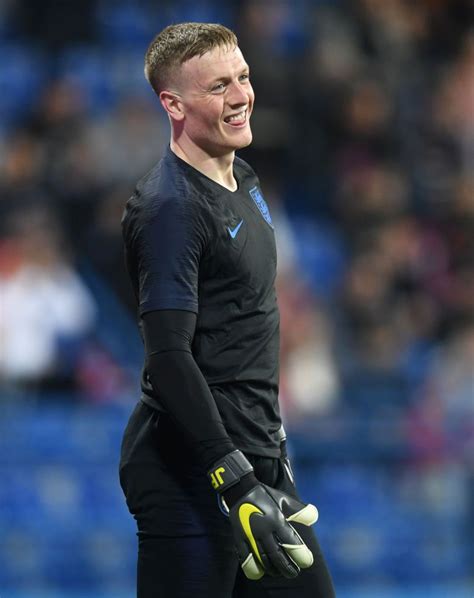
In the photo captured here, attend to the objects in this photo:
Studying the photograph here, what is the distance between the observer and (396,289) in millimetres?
9039

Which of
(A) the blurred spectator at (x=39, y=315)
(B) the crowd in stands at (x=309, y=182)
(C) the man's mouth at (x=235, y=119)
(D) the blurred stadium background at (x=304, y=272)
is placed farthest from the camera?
(B) the crowd in stands at (x=309, y=182)

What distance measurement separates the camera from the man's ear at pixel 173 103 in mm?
3369

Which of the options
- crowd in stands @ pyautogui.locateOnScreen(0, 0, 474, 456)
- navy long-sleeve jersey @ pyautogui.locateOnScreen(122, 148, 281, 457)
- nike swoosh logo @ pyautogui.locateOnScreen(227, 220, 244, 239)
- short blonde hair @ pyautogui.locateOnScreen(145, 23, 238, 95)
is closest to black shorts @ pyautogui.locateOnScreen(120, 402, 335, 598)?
navy long-sleeve jersey @ pyautogui.locateOnScreen(122, 148, 281, 457)

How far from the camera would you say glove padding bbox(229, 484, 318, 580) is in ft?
9.96

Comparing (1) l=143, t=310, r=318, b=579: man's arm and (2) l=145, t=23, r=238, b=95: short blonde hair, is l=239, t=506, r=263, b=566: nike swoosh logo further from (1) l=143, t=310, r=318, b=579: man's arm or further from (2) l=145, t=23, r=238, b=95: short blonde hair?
(2) l=145, t=23, r=238, b=95: short blonde hair

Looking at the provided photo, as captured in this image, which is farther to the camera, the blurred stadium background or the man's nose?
the blurred stadium background

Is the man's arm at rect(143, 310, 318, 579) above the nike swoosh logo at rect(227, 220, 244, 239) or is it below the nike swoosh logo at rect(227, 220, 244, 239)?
below

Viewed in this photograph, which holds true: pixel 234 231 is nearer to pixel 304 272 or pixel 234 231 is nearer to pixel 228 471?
pixel 228 471

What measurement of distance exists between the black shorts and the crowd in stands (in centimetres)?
433

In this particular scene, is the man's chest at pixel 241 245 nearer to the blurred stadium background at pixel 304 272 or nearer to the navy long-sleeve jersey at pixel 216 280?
the navy long-sleeve jersey at pixel 216 280

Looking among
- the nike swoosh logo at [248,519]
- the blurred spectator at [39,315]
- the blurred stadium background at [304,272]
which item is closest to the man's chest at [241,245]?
the nike swoosh logo at [248,519]

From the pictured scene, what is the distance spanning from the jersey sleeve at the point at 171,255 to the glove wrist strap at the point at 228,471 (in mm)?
372

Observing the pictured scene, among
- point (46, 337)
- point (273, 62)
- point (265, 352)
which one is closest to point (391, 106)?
point (273, 62)

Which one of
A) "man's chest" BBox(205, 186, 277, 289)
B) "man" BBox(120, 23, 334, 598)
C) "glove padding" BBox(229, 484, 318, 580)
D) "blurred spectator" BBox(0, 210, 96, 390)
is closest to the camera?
"glove padding" BBox(229, 484, 318, 580)
